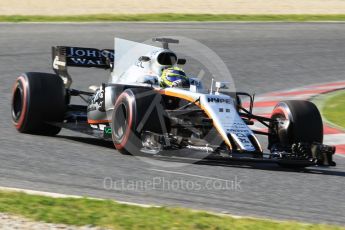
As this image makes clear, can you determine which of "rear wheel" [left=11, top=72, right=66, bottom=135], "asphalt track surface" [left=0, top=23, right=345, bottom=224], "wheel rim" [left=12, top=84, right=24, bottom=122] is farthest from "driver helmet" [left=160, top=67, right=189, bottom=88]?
"wheel rim" [left=12, top=84, right=24, bottom=122]

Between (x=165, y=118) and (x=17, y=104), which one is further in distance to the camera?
(x=17, y=104)

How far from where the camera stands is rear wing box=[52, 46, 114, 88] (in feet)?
40.9

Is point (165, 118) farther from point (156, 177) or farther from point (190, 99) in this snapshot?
point (156, 177)

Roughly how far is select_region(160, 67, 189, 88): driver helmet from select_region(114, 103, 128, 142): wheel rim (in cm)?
81

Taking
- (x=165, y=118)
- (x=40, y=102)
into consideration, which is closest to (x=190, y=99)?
(x=165, y=118)

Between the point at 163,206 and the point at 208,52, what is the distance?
1426cm

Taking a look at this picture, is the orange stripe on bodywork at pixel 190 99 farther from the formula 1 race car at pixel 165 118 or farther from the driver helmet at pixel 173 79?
the driver helmet at pixel 173 79

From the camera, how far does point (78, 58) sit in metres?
12.5

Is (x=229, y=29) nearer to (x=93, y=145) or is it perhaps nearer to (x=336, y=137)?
(x=336, y=137)

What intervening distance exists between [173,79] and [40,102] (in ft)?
5.89

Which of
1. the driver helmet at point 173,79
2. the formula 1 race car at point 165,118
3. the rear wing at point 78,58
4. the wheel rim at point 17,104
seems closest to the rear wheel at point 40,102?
the formula 1 race car at point 165,118

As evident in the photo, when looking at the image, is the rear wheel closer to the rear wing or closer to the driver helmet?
the rear wing

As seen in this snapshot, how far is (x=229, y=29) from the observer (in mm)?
23703

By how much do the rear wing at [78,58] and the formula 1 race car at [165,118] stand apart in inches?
10.0
